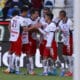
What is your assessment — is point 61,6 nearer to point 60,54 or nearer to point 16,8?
point 16,8

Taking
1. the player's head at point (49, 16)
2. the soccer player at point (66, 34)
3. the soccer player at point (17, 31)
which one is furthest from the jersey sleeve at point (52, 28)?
the soccer player at point (17, 31)

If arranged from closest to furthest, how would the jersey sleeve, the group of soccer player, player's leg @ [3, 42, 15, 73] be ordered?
the jersey sleeve
the group of soccer player
player's leg @ [3, 42, 15, 73]

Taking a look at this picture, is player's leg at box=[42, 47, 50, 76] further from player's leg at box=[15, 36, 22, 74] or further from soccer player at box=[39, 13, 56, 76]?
player's leg at box=[15, 36, 22, 74]

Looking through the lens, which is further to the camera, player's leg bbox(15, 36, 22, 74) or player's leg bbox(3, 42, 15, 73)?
player's leg bbox(3, 42, 15, 73)

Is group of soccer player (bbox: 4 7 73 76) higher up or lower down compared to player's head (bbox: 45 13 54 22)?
lower down

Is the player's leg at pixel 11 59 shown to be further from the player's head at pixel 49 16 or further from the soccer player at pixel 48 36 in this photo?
the player's head at pixel 49 16

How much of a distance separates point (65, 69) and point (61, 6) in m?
6.83

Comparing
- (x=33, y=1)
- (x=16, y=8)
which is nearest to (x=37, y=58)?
(x=16, y=8)

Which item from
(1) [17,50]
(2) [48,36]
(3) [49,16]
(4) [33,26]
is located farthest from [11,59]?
(3) [49,16]

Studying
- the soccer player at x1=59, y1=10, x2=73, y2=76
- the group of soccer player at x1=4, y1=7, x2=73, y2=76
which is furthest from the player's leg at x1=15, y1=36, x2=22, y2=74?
the soccer player at x1=59, y1=10, x2=73, y2=76

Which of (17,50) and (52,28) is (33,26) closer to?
(52,28)

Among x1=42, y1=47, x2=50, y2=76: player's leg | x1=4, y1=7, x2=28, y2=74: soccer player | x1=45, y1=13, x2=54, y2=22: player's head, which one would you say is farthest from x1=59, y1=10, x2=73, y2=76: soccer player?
x1=4, y1=7, x2=28, y2=74: soccer player

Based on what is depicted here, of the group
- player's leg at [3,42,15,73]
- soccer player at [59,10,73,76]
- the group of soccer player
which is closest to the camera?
the group of soccer player

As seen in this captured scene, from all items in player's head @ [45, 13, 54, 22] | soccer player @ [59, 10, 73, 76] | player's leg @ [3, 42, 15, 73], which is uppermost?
player's head @ [45, 13, 54, 22]
